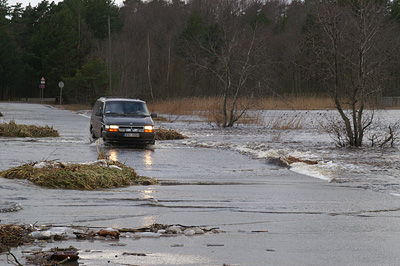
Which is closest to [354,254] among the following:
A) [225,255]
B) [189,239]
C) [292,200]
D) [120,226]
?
[225,255]

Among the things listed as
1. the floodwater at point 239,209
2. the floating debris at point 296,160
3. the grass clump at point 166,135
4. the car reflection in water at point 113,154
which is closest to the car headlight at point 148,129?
the car reflection in water at point 113,154

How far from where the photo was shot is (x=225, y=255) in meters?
6.78

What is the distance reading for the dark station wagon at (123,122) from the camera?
2192cm

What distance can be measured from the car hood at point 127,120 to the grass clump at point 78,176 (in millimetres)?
8543

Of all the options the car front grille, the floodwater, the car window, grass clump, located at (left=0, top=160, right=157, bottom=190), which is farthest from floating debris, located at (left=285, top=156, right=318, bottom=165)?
the car window

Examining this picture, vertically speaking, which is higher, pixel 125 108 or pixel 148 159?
pixel 125 108

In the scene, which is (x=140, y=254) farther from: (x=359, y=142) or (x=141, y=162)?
(x=359, y=142)

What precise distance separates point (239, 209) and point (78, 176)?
369 cm

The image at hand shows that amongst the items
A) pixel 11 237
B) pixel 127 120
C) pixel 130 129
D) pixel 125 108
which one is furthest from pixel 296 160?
pixel 11 237

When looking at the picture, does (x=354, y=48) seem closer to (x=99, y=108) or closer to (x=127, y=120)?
(x=127, y=120)

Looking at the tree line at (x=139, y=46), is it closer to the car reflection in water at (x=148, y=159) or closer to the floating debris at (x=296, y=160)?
the car reflection in water at (x=148, y=159)

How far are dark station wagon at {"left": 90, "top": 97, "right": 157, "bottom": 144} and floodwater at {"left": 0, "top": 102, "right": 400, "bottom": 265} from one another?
250 centimetres

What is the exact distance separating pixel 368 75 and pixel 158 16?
3849 inches

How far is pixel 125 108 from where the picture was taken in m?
23.8
